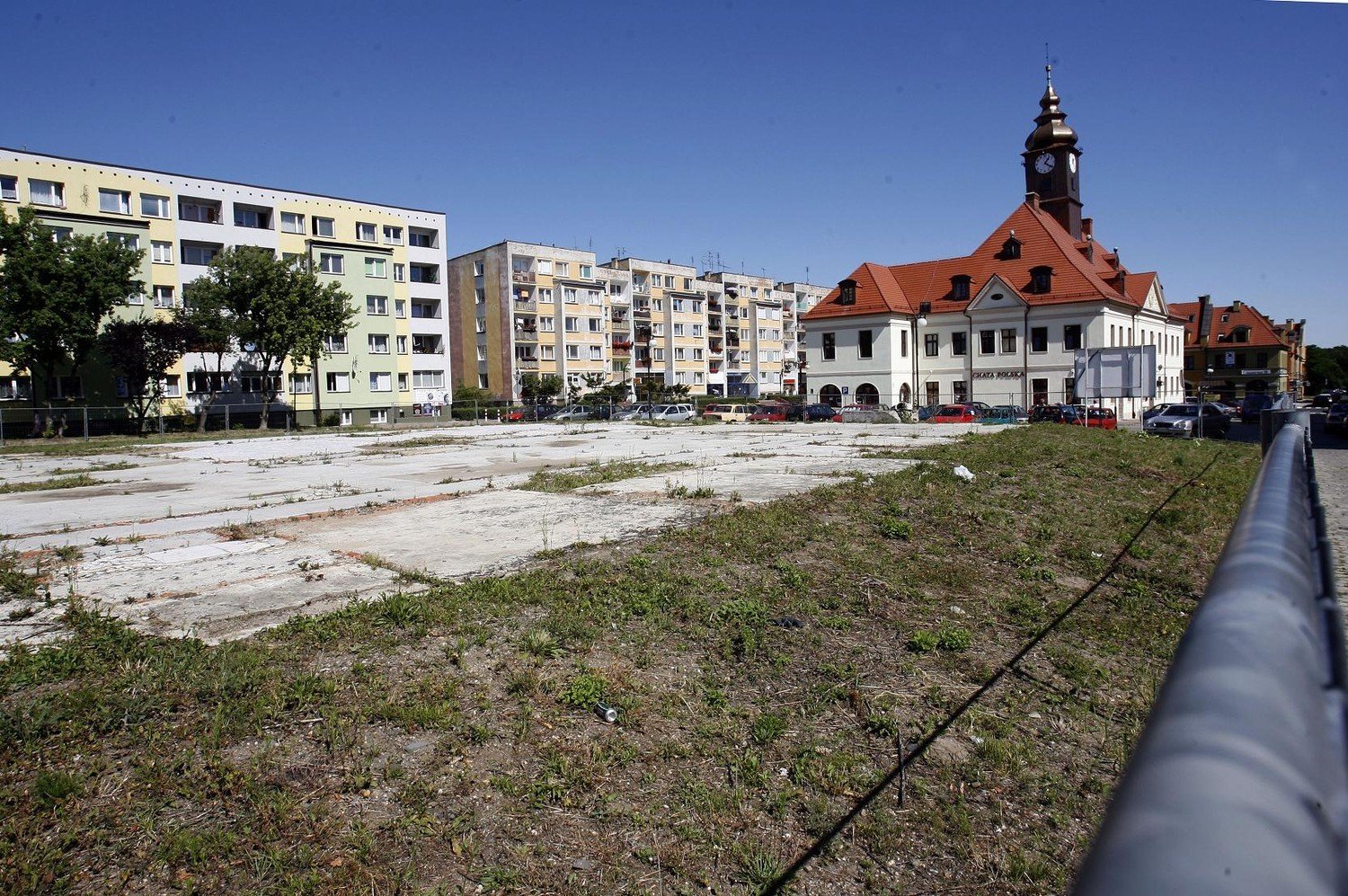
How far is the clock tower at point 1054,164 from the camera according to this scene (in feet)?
214

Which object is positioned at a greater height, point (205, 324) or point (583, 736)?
point (205, 324)

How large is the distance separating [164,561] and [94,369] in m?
49.2

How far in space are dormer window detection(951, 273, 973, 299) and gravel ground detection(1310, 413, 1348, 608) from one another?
93.7 ft

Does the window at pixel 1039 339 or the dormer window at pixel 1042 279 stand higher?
the dormer window at pixel 1042 279

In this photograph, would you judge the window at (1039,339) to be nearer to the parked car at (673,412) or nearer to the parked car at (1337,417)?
the parked car at (1337,417)

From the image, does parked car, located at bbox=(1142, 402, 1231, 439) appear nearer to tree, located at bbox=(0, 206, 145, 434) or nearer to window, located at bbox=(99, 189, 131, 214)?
tree, located at bbox=(0, 206, 145, 434)

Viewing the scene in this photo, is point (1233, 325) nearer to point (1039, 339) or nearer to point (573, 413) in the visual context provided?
point (1039, 339)

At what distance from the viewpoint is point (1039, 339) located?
59656 mm

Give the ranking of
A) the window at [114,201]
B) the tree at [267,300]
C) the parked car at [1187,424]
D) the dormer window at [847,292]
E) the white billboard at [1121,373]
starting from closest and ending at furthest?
the white billboard at [1121,373] < the parked car at [1187,424] < the tree at [267,300] < the window at [114,201] < the dormer window at [847,292]

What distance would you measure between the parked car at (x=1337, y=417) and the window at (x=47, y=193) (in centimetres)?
6622

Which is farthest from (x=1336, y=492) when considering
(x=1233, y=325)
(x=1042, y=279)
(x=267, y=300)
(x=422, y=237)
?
(x=1233, y=325)

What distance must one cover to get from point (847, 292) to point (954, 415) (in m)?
23.9

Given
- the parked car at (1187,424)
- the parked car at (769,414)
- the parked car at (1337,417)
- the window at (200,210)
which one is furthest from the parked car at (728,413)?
the window at (200,210)

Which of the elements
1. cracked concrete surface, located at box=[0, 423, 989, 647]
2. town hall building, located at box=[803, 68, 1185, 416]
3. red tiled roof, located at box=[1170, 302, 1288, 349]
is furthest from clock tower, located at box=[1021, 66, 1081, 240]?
cracked concrete surface, located at box=[0, 423, 989, 647]
